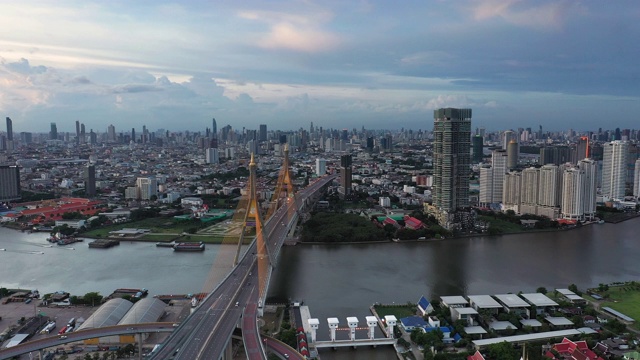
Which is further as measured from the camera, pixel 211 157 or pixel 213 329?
pixel 211 157

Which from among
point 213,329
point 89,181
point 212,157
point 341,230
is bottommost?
point 341,230

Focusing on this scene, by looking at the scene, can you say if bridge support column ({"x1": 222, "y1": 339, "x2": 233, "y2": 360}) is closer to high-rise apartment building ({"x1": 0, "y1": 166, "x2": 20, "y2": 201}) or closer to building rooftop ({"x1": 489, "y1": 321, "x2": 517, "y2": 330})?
building rooftop ({"x1": 489, "y1": 321, "x2": 517, "y2": 330})

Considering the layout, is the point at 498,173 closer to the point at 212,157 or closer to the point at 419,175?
the point at 419,175

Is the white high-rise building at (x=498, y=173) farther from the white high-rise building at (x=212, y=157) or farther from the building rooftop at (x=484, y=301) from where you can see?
the white high-rise building at (x=212, y=157)

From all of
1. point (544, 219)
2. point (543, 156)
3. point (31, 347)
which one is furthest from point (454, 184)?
point (543, 156)

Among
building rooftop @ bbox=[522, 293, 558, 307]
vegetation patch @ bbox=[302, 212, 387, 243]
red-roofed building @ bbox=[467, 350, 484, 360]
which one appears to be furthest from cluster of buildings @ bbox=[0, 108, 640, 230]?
red-roofed building @ bbox=[467, 350, 484, 360]

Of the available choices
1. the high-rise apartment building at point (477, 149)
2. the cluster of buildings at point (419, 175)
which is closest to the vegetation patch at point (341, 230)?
the cluster of buildings at point (419, 175)

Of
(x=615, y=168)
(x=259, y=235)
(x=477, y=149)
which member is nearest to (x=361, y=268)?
(x=259, y=235)
